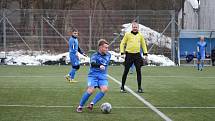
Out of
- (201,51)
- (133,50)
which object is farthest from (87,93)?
(201,51)

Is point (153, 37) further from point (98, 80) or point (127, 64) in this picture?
point (98, 80)

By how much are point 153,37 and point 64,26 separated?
5630 mm

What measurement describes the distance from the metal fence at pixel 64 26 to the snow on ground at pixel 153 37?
26 cm

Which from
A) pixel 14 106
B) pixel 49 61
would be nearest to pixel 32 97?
pixel 14 106

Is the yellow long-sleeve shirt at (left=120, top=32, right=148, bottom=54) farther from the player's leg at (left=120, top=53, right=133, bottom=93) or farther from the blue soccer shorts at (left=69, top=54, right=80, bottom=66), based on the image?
the blue soccer shorts at (left=69, top=54, right=80, bottom=66)

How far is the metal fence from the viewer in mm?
33688

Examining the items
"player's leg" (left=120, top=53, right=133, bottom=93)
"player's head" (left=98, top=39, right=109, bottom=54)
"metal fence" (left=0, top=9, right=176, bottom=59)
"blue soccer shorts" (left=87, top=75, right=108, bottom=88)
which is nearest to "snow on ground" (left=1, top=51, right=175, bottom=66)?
"metal fence" (left=0, top=9, right=176, bottom=59)

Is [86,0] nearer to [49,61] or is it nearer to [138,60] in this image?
[49,61]

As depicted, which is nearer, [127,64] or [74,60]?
[127,64]

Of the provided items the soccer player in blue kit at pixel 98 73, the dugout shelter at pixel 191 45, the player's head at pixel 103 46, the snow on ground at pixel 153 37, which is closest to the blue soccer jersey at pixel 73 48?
the soccer player in blue kit at pixel 98 73

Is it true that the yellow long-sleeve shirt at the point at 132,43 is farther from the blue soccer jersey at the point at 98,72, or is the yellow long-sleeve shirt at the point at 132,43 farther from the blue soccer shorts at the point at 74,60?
the blue soccer jersey at the point at 98,72

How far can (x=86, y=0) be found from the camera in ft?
164

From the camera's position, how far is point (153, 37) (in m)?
34.6

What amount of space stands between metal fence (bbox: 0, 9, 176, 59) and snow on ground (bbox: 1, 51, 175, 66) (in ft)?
1.24
